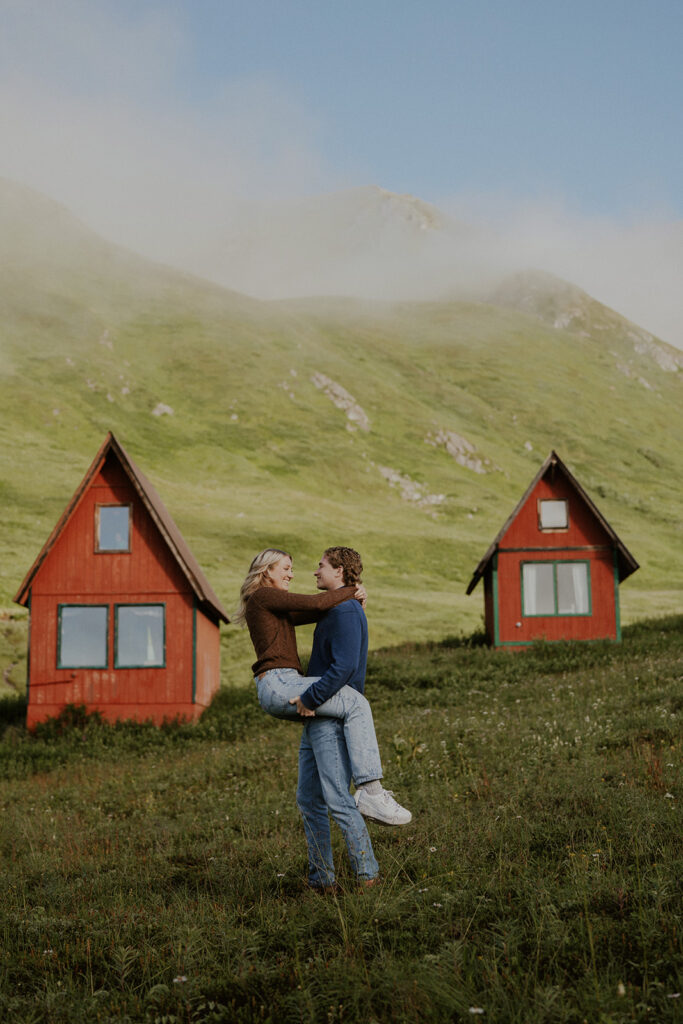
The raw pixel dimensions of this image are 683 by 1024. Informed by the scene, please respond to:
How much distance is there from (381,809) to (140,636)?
2074 centimetres

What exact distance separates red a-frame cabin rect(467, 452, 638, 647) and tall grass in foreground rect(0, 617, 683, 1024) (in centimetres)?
1691

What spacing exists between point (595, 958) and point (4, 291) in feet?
471

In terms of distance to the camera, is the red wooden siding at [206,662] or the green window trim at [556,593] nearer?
the red wooden siding at [206,662]

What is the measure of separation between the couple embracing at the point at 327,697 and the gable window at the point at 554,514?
27246 millimetres

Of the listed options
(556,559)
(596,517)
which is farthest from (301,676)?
(596,517)

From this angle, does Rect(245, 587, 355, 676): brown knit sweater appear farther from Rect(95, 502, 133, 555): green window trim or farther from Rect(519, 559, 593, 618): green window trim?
Rect(519, 559, 593, 618): green window trim

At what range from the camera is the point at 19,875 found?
8.77m

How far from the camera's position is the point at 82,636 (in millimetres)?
26344

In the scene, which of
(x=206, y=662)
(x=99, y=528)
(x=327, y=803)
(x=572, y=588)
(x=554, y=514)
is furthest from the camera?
(x=554, y=514)

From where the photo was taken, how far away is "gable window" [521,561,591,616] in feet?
107

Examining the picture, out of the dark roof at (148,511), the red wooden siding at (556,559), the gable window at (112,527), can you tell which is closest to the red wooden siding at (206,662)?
the dark roof at (148,511)

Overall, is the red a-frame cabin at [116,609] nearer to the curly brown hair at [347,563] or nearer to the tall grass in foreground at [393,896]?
the tall grass in foreground at [393,896]

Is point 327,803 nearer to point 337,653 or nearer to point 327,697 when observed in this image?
point 327,697

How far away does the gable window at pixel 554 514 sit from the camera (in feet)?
110
